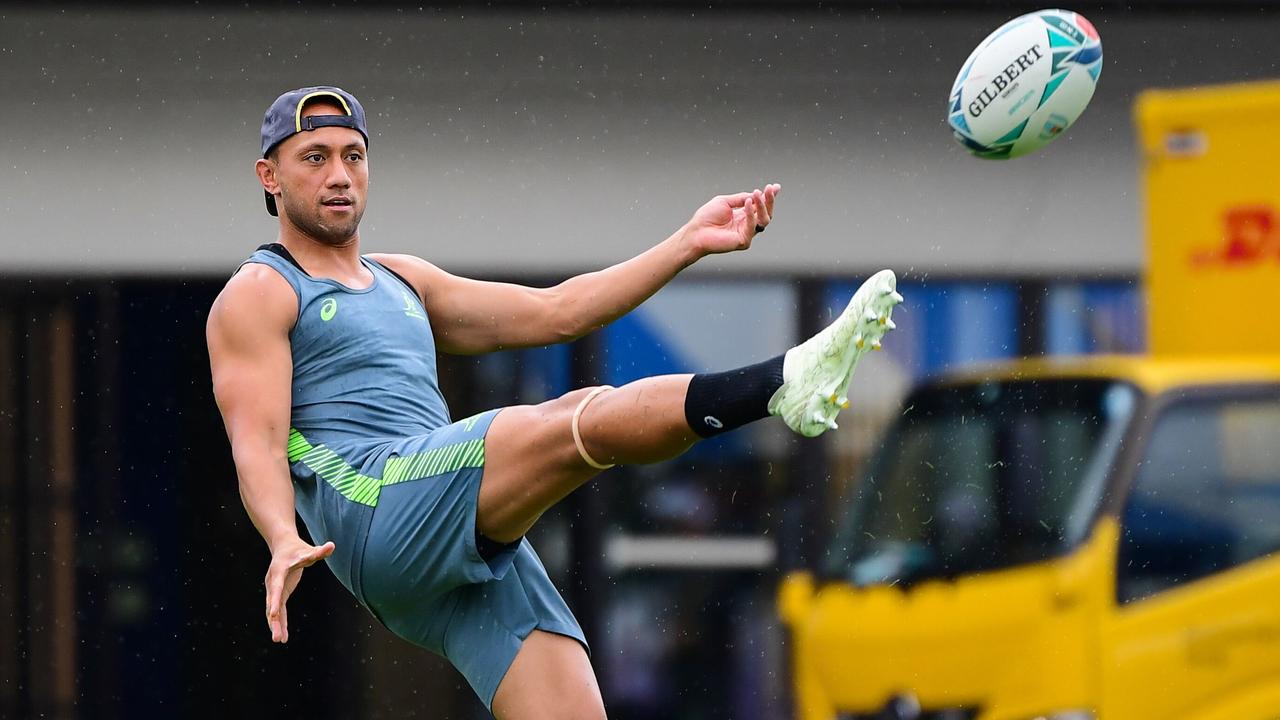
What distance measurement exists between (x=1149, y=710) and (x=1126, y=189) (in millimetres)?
3134

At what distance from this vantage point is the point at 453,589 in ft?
12.8

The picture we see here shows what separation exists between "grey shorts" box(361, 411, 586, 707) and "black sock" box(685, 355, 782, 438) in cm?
52

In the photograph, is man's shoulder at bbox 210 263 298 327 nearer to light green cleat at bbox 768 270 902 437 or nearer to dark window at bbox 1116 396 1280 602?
light green cleat at bbox 768 270 902 437

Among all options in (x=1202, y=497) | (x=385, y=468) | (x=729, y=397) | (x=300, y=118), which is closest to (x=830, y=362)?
(x=729, y=397)

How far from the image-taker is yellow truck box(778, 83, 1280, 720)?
557cm

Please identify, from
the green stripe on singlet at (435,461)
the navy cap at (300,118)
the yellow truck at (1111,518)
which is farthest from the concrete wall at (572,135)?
the green stripe on singlet at (435,461)

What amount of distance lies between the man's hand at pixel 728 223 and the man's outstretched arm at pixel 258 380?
88cm

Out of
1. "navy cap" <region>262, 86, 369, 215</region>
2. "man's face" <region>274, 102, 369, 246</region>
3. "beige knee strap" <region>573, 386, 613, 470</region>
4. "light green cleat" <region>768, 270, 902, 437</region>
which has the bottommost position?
"beige knee strap" <region>573, 386, 613, 470</region>

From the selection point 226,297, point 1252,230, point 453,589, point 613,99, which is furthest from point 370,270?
point 613,99

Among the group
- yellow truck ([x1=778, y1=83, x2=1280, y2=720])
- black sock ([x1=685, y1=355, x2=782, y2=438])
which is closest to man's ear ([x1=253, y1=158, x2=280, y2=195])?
black sock ([x1=685, y1=355, x2=782, y2=438])

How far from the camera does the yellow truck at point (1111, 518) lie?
5566 millimetres

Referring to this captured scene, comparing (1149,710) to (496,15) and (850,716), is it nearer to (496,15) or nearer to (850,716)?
(850,716)

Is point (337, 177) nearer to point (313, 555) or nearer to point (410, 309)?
point (410, 309)

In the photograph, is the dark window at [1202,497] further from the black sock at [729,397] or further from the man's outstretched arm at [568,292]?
the black sock at [729,397]
